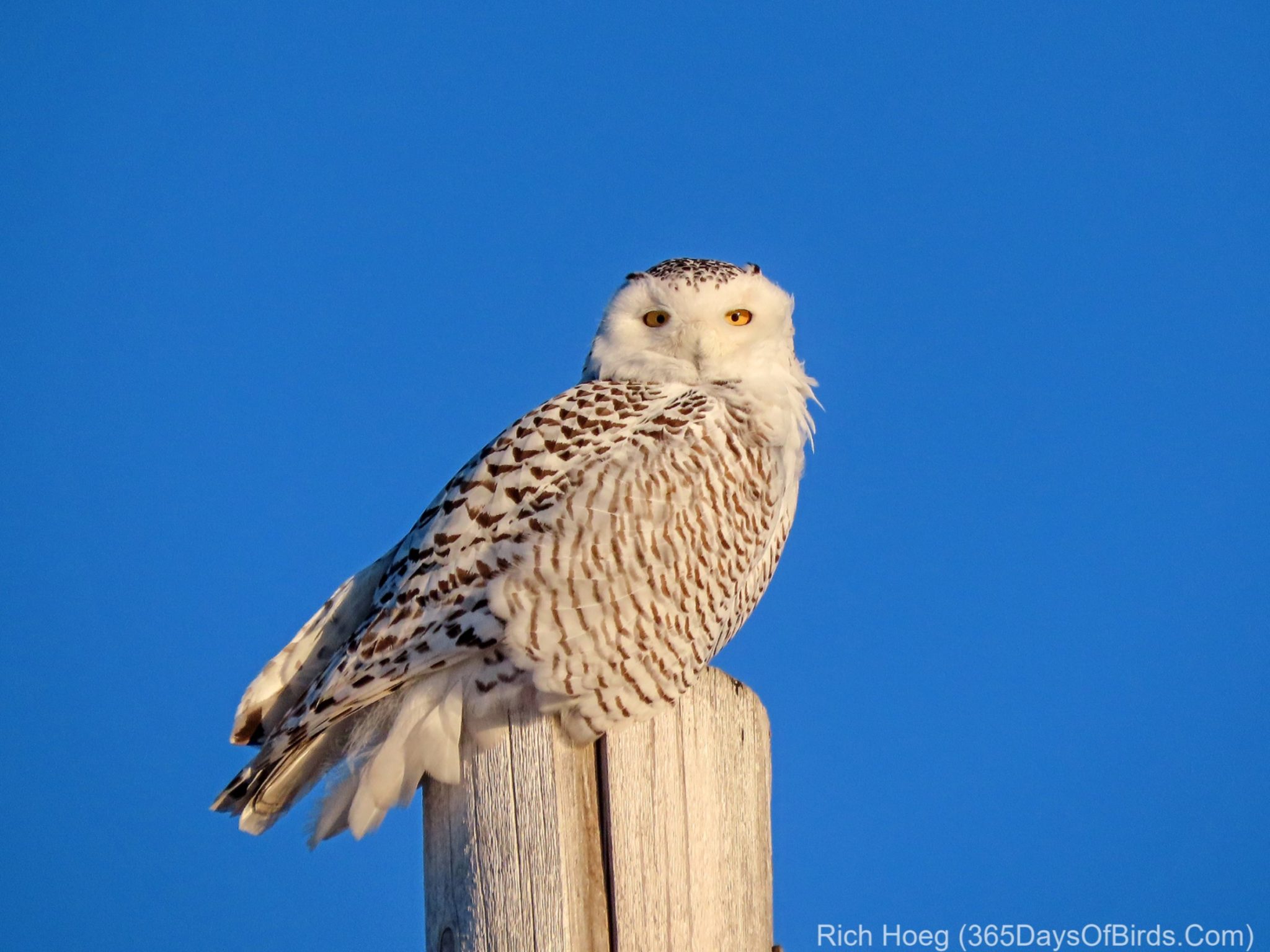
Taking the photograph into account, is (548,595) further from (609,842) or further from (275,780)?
(275,780)

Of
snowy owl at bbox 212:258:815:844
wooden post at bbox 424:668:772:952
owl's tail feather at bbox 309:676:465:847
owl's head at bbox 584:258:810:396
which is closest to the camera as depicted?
wooden post at bbox 424:668:772:952

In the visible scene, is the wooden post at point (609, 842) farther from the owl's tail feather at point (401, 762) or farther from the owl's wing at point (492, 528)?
the owl's wing at point (492, 528)

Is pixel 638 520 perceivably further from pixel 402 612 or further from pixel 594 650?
pixel 402 612

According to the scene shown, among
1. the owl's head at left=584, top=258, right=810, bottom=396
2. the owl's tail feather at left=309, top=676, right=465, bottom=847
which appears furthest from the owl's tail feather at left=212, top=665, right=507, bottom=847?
the owl's head at left=584, top=258, right=810, bottom=396

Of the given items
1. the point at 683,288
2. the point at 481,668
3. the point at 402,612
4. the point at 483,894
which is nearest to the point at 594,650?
the point at 481,668

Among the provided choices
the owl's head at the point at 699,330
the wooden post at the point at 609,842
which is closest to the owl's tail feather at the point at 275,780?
the wooden post at the point at 609,842

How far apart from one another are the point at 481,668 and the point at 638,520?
19.8 inches

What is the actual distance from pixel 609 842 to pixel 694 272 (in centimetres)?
163

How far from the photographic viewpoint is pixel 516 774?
257cm

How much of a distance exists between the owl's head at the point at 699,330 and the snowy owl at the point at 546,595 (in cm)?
2

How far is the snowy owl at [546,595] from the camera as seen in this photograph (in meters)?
2.92

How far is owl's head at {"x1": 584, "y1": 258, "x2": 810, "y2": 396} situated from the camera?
11.3 feet

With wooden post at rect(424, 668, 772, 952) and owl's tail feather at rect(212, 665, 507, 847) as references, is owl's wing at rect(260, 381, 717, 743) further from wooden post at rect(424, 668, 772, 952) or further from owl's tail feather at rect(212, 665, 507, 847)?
wooden post at rect(424, 668, 772, 952)

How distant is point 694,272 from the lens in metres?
3.54
